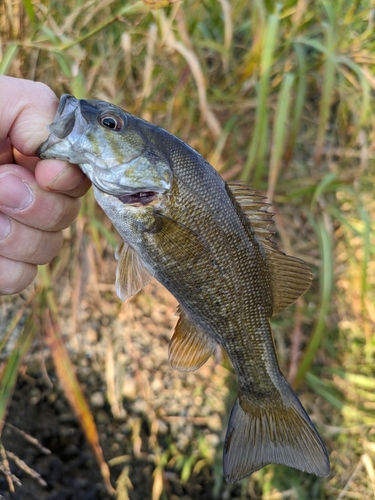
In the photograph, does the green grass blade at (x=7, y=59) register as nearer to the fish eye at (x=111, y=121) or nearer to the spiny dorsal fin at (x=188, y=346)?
the fish eye at (x=111, y=121)

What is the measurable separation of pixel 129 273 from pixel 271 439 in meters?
0.59

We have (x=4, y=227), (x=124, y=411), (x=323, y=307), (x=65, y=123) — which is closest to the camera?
(x=65, y=123)

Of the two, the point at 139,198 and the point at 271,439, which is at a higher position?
the point at 139,198

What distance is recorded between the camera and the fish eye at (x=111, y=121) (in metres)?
1.04

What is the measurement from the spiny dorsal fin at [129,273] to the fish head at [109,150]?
0.47ft

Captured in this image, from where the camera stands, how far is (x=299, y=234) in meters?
2.57

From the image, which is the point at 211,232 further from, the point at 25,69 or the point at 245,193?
the point at 25,69

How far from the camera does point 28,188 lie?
121cm

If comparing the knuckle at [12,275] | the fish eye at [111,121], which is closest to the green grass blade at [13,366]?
the knuckle at [12,275]

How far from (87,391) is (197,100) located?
1.58 meters

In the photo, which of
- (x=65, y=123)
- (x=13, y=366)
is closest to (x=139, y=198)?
(x=65, y=123)

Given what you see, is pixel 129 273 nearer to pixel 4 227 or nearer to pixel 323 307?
pixel 4 227

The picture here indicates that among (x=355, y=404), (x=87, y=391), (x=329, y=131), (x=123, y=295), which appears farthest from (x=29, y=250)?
(x=329, y=131)

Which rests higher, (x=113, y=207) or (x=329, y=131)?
(x=329, y=131)
